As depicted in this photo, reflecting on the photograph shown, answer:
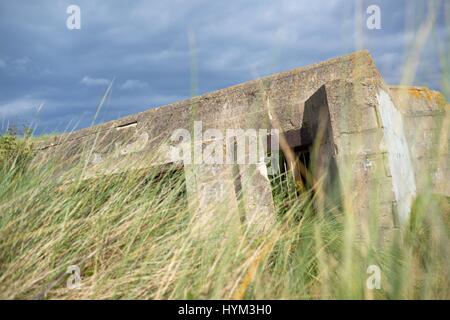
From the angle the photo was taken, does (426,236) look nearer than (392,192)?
Yes

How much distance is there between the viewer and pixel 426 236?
2.51m

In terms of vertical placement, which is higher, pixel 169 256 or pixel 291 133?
pixel 291 133

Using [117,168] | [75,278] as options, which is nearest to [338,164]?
[117,168]

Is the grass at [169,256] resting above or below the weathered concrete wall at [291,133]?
below

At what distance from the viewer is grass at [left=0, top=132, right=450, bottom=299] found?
1.66 m

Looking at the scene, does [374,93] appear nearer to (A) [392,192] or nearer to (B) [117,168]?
(A) [392,192]

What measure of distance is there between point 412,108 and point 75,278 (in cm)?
508

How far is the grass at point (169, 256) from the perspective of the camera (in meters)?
1.66

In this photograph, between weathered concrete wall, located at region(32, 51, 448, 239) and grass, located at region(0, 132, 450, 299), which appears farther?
weathered concrete wall, located at region(32, 51, 448, 239)

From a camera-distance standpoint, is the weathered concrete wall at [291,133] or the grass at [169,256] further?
the weathered concrete wall at [291,133]

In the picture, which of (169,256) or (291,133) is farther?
(291,133)

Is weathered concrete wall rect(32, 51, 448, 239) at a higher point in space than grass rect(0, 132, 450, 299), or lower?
higher

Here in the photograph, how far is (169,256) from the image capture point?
6.68 ft
